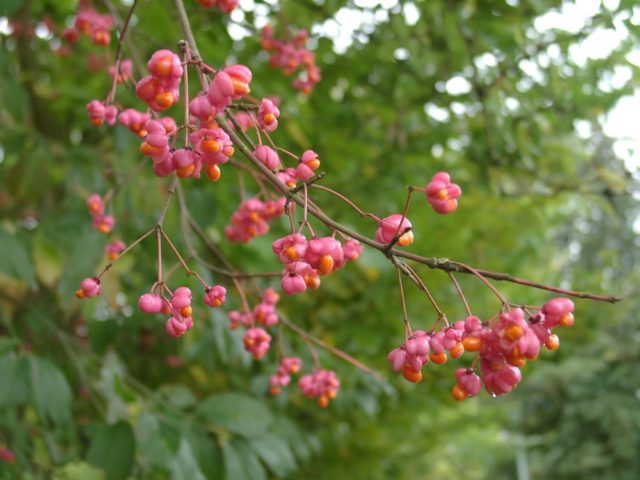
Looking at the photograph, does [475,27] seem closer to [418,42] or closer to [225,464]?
[418,42]

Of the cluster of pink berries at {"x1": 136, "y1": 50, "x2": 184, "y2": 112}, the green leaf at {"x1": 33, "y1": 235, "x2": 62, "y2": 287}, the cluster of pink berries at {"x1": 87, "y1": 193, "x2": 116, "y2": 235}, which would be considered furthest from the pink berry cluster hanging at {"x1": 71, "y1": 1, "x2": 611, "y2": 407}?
the green leaf at {"x1": 33, "y1": 235, "x2": 62, "y2": 287}

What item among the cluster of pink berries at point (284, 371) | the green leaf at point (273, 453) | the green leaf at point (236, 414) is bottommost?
the green leaf at point (273, 453)

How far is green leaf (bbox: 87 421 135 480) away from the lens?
122 centimetres

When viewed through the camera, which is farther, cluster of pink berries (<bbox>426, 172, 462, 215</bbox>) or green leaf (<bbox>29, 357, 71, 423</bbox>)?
green leaf (<bbox>29, 357, 71, 423</bbox>)

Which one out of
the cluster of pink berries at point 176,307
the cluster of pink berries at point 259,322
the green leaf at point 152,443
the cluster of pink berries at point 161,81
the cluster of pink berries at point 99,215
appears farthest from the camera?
the green leaf at point 152,443

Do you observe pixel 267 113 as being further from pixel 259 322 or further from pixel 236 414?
pixel 236 414

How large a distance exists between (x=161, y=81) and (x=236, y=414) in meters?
0.89

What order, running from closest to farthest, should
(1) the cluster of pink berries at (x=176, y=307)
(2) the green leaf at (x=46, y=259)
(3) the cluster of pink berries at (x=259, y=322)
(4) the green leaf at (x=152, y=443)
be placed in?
(1) the cluster of pink berries at (x=176, y=307)
(3) the cluster of pink berries at (x=259, y=322)
(4) the green leaf at (x=152, y=443)
(2) the green leaf at (x=46, y=259)

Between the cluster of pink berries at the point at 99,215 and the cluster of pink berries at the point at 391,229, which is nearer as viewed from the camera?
the cluster of pink berries at the point at 391,229

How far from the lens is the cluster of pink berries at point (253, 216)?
1016mm

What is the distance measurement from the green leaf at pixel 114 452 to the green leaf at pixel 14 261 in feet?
1.00

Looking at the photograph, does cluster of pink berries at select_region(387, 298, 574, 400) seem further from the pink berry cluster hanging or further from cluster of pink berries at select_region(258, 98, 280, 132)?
cluster of pink berries at select_region(258, 98, 280, 132)

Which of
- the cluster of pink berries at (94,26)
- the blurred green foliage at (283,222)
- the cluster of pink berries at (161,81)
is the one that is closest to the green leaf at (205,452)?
the blurred green foliage at (283,222)

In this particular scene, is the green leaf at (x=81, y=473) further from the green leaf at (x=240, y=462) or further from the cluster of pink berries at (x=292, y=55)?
the cluster of pink berries at (x=292, y=55)
